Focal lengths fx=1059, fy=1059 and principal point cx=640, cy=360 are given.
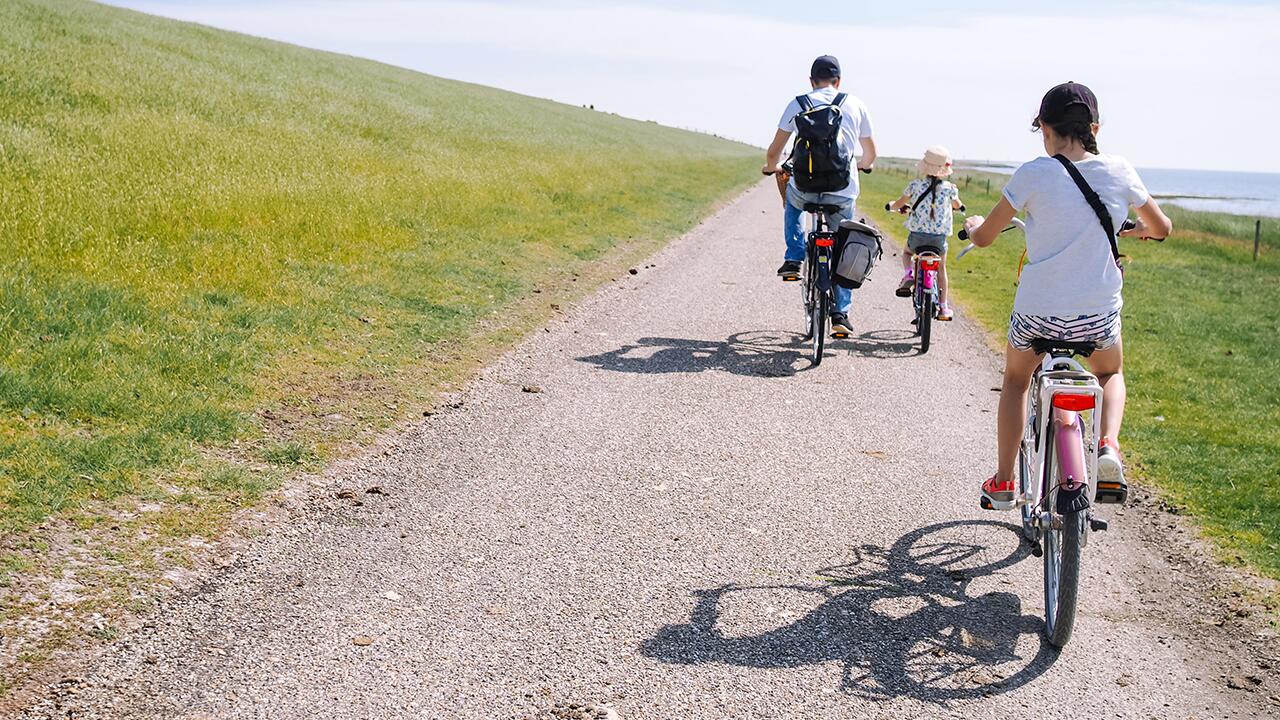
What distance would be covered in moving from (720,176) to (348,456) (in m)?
45.0

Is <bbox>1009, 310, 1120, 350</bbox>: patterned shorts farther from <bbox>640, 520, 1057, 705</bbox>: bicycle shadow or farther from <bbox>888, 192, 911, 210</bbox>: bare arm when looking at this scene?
<bbox>888, 192, 911, 210</bbox>: bare arm

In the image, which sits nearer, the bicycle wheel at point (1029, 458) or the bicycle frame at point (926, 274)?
the bicycle wheel at point (1029, 458)

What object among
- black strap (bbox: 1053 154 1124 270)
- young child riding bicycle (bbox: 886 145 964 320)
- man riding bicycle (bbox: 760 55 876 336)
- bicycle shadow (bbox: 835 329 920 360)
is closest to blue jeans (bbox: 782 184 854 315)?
man riding bicycle (bbox: 760 55 876 336)

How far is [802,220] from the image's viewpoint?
10.6 m

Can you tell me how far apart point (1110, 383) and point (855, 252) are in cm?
489

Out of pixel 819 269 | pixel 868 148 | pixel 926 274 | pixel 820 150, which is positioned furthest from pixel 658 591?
pixel 926 274

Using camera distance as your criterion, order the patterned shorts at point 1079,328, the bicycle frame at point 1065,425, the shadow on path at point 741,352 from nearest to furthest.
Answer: the bicycle frame at point 1065,425, the patterned shorts at point 1079,328, the shadow on path at point 741,352

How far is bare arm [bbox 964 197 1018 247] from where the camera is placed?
4738mm

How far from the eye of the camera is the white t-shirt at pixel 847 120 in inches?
374

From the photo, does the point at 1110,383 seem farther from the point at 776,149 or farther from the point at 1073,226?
the point at 776,149

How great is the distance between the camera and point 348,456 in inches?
256

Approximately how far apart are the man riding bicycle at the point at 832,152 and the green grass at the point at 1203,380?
3.06 metres

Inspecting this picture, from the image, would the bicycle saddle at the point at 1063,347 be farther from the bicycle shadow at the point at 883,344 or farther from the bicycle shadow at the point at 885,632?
the bicycle shadow at the point at 883,344

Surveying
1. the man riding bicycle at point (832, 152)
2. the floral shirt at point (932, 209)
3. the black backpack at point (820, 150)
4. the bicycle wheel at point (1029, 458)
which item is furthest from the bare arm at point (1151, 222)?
the floral shirt at point (932, 209)
